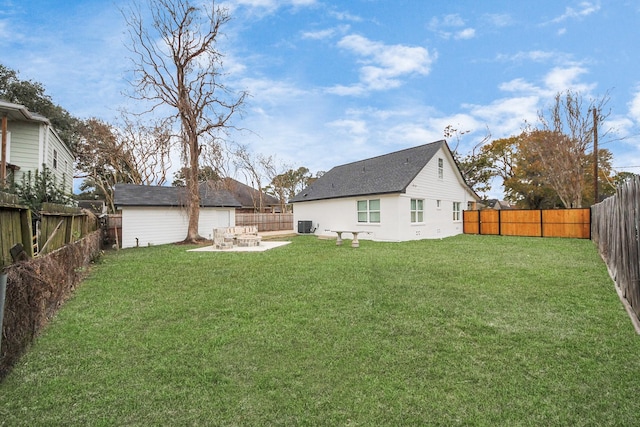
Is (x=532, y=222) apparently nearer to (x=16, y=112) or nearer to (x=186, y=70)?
(x=186, y=70)

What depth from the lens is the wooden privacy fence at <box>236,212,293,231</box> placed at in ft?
73.7

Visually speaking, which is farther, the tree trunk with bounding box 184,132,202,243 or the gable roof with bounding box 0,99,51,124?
the tree trunk with bounding box 184,132,202,243

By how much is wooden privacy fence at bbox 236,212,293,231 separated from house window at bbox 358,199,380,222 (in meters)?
9.39

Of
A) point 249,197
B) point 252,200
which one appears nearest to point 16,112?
point 252,200

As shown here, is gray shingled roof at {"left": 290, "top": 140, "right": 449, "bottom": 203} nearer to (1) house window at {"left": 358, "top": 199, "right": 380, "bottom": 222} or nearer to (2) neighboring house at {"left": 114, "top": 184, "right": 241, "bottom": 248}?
(1) house window at {"left": 358, "top": 199, "right": 380, "bottom": 222}

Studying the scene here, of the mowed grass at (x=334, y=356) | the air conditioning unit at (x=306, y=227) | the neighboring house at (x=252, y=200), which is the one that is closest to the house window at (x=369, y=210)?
the air conditioning unit at (x=306, y=227)

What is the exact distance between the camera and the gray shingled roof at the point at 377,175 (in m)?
15.8

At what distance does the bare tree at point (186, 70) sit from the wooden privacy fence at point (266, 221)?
276 inches

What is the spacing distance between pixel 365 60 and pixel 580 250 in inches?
450

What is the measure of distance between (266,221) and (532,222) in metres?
17.7

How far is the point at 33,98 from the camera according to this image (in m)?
21.6

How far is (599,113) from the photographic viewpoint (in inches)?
802

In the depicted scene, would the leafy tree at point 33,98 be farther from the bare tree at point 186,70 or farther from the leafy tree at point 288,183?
the leafy tree at point 288,183

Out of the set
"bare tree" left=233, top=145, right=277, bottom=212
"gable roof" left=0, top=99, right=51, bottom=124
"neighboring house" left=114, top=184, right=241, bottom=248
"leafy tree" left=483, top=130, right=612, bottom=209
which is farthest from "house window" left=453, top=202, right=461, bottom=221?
"bare tree" left=233, top=145, right=277, bottom=212
